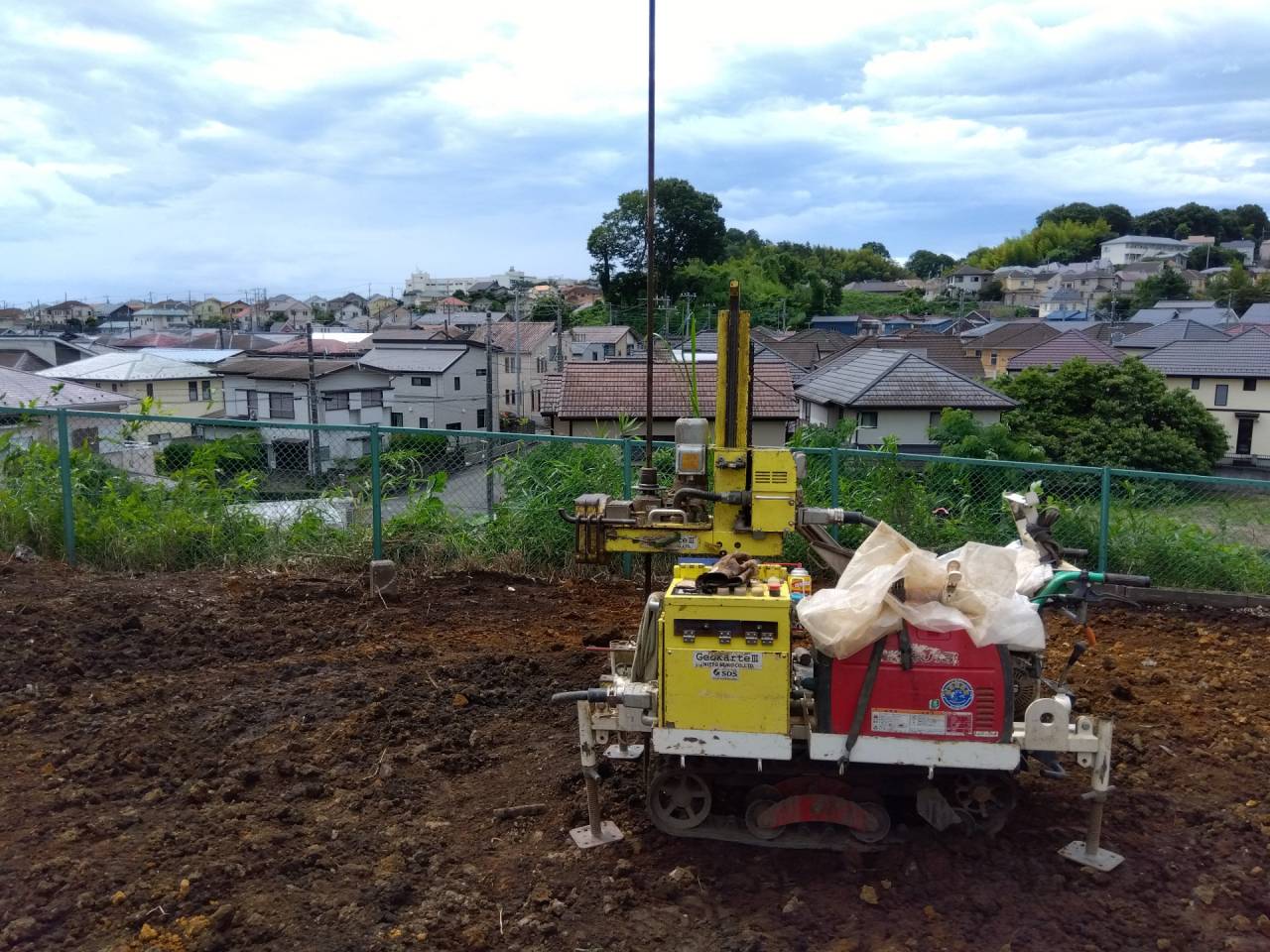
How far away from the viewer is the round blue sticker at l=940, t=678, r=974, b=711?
12.6ft

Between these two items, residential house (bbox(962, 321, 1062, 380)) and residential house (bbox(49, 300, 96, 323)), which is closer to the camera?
residential house (bbox(962, 321, 1062, 380))

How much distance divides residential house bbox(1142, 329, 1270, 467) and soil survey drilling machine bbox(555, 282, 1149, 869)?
1678 inches

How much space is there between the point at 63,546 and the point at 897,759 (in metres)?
7.16

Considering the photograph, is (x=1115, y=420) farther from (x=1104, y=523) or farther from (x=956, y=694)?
(x=956, y=694)

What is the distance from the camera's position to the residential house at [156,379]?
37.9 meters

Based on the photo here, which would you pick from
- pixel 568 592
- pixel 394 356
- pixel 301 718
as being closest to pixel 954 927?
pixel 301 718

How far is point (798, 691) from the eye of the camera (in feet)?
14.2

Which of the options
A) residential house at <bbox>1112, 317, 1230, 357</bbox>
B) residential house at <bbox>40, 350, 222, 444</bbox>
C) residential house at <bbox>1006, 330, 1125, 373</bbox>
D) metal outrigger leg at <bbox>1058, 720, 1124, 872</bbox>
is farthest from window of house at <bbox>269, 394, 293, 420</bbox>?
residential house at <bbox>1112, 317, 1230, 357</bbox>

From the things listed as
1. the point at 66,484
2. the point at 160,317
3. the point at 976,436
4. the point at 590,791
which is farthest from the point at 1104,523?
the point at 160,317

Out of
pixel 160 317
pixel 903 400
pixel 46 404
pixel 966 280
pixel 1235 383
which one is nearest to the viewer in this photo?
pixel 46 404

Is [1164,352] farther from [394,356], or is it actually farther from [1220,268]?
[1220,268]

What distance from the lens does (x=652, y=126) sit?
15.0 ft

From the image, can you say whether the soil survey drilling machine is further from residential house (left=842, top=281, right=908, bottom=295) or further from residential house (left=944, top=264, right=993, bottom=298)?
residential house (left=944, top=264, right=993, bottom=298)

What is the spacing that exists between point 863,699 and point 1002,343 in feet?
194
